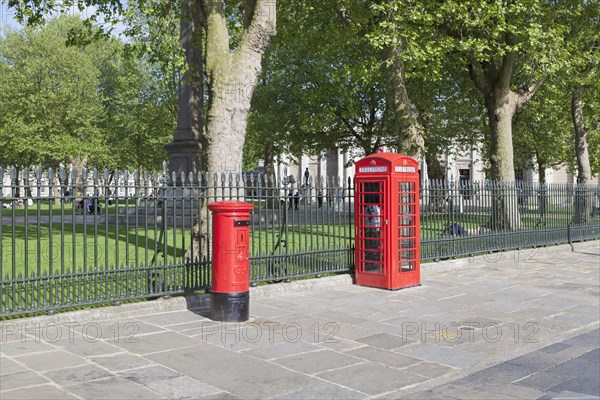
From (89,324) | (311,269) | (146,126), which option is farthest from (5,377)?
(146,126)

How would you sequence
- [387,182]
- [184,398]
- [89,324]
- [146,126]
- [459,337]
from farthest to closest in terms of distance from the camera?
[146,126]
[387,182]
[89,324]
[459,337]
[184,398]

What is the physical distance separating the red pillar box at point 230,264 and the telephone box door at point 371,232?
3.13m

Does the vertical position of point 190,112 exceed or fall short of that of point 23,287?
it exceeds it

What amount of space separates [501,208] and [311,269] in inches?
269

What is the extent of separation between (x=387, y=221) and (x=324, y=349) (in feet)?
13.0

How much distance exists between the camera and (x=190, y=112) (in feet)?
64.6

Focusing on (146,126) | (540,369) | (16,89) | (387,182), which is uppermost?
(16,89)

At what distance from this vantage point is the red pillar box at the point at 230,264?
7535mm

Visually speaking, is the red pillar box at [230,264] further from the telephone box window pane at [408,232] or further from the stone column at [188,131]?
the stone column at [188,131]

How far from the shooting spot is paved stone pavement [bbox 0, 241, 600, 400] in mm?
5055

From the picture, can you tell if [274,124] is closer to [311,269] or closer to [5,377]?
[311,269]

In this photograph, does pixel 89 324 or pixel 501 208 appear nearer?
pixel 89 324

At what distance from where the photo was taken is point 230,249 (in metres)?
7.55

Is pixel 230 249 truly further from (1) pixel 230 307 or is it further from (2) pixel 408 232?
(2) pixel 408 232
